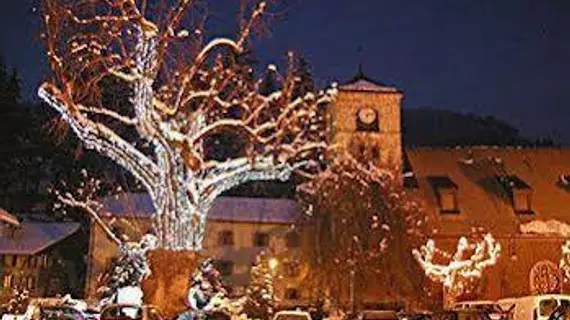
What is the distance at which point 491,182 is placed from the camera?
143 ft

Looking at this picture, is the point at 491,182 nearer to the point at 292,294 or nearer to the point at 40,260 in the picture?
the point at 292,294

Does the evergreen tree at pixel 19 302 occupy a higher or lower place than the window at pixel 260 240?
lower

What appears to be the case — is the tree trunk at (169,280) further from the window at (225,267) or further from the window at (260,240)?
the window at (260,240)

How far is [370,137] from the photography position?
147 feet

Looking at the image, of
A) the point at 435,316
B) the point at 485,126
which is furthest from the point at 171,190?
the point at 485,126

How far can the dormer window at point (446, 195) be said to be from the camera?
4197 cm

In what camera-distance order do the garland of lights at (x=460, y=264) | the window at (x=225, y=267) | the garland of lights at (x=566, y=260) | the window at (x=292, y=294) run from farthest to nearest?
the window at (x=225, y=267)
the window at (x=292, y=294)
the garland of lights at (x=566, y=260)
the garland of lights at (x=460, y=264)

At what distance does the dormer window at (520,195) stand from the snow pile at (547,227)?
94cm

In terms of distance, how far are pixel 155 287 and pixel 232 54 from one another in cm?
626

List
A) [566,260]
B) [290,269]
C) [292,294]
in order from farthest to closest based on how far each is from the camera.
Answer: [290,269]
[292,294]
[566,260]

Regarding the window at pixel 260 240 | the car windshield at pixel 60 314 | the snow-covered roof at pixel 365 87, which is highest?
the snow-covered roof at pixel 365 87

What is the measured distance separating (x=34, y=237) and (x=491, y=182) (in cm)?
3013

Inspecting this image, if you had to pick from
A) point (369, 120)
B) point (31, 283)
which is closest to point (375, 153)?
point (369, 120)

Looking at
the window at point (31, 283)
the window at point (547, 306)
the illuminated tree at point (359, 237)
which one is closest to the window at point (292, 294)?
the illuminated tree at point (359, 237)
